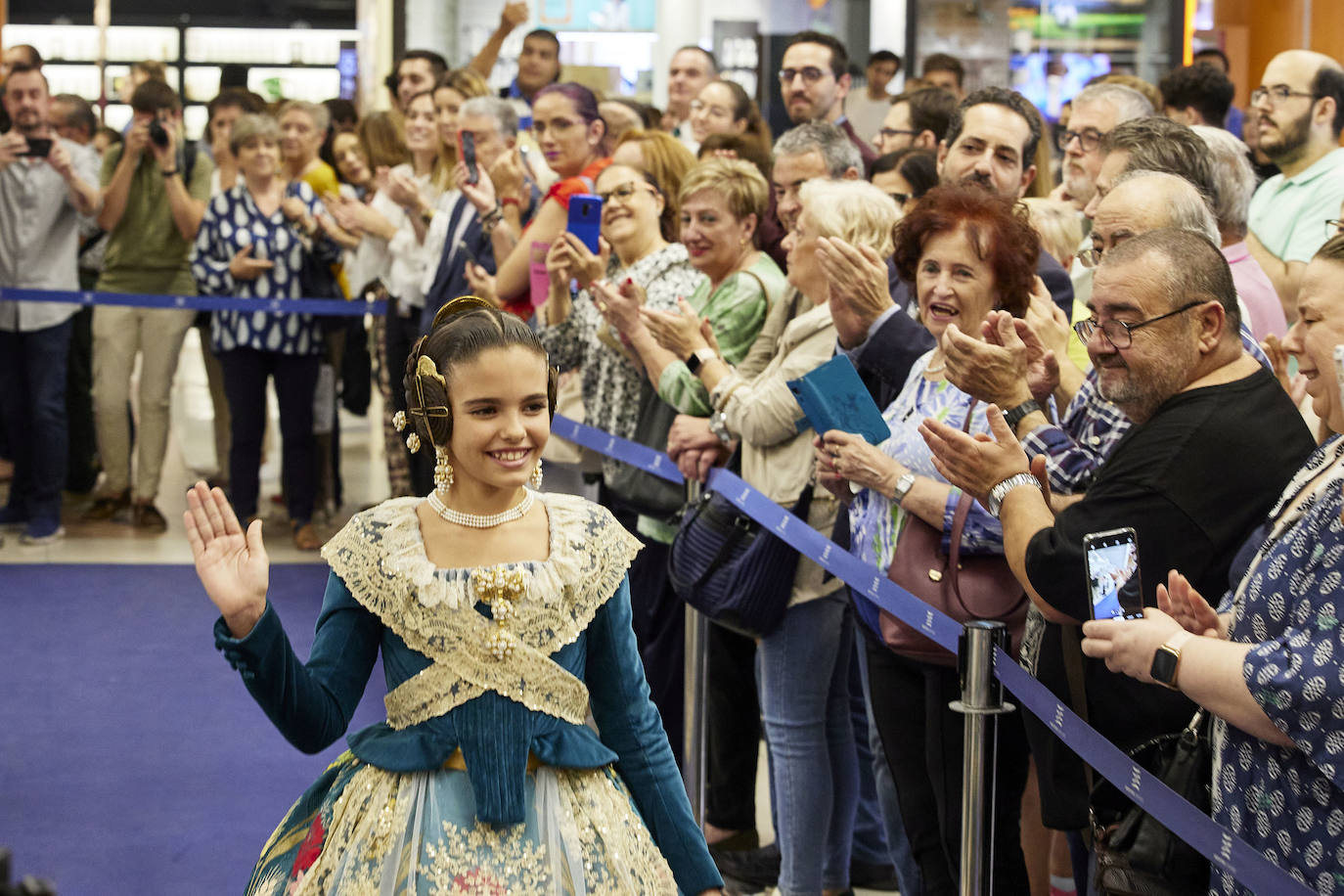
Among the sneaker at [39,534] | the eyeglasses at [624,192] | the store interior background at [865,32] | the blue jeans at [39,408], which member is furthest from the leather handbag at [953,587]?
the store interior background at [865,32]

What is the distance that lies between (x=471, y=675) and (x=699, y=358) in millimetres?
1784

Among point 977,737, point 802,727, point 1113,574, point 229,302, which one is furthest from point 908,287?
point 229,302

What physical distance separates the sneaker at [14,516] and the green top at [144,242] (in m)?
1.16

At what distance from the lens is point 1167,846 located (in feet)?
7.38

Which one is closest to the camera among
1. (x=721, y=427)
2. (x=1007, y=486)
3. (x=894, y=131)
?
(x=1007, y=486)

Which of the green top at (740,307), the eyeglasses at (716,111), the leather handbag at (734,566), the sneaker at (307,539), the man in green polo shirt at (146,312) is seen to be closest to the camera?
the leather handbag at (734,566)

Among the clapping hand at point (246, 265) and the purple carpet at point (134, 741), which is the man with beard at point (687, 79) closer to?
the clapping hand at point (246, 265)

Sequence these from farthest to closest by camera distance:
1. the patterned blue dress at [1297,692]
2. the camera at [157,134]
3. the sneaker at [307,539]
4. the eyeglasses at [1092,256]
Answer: the camera at [157,134] < the sneaker at [307,539] < the eyeglasses at [1092,256] < the patterned blue dress at [1297,692]

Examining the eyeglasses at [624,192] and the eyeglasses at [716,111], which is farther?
the eyeglasses at [716,111]

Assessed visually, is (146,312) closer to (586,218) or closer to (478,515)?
(586,218)

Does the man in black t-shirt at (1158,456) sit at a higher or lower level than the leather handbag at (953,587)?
higher

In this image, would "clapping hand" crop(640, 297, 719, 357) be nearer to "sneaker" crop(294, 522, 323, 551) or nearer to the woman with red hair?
the woman with red hair

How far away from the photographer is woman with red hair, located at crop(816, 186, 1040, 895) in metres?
2.92

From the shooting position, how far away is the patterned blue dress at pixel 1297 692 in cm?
192
